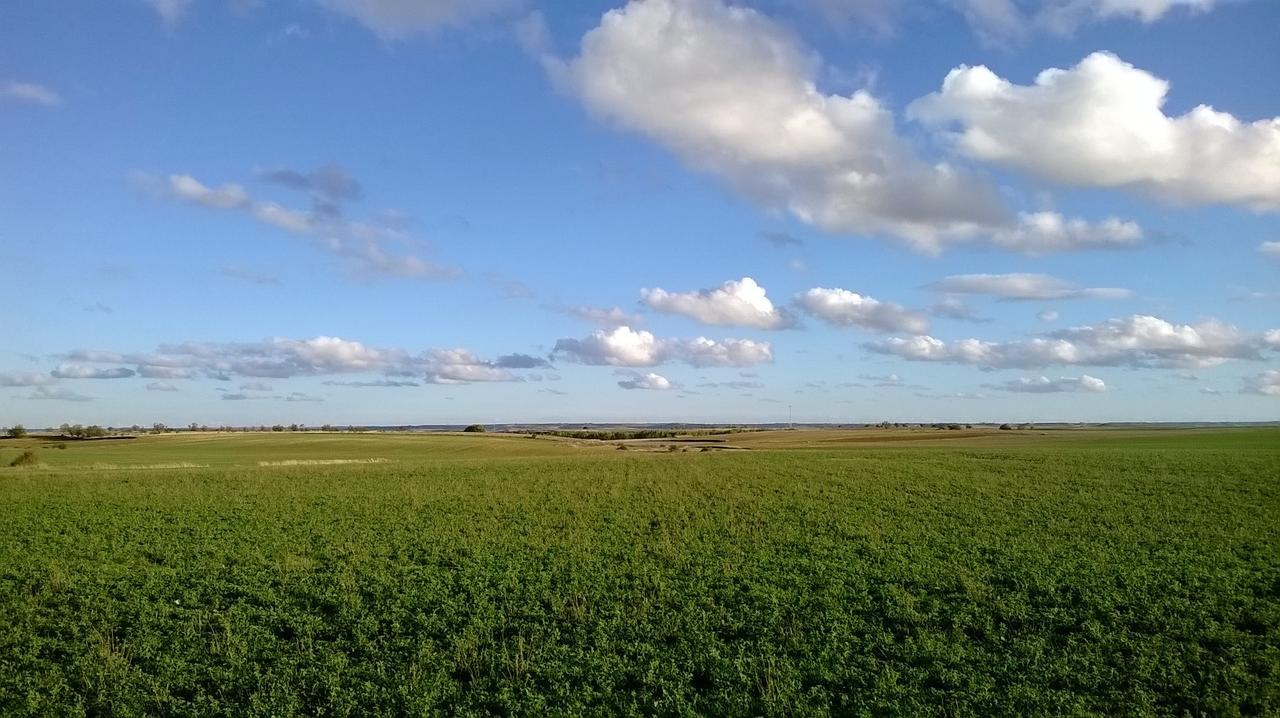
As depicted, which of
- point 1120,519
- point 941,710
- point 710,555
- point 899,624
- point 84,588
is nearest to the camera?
point 941,710

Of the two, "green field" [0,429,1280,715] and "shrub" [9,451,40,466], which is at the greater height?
"shrub" [9,451,40,466]

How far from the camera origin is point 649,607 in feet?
58.9

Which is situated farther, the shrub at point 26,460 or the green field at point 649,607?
the shrub at point 26,460

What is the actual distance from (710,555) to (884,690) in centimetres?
1008

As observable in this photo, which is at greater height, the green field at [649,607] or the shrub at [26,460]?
the shrub at [26,460]

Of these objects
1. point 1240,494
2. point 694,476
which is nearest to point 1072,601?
→ point 1240,494

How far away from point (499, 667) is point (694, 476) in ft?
115

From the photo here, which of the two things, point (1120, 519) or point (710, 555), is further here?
point (1120, 519)

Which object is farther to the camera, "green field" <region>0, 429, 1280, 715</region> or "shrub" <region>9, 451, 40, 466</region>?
"shrub" <region>9, 451, 40, 466</region>

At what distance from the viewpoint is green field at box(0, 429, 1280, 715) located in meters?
13.6

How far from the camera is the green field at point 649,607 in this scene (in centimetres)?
1363

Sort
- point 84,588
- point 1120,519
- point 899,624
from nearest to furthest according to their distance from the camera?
1. point 899,624
2. point 84,588
3. point 1120,519

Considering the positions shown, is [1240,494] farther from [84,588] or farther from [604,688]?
[84,588]

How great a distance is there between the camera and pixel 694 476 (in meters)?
49.1
